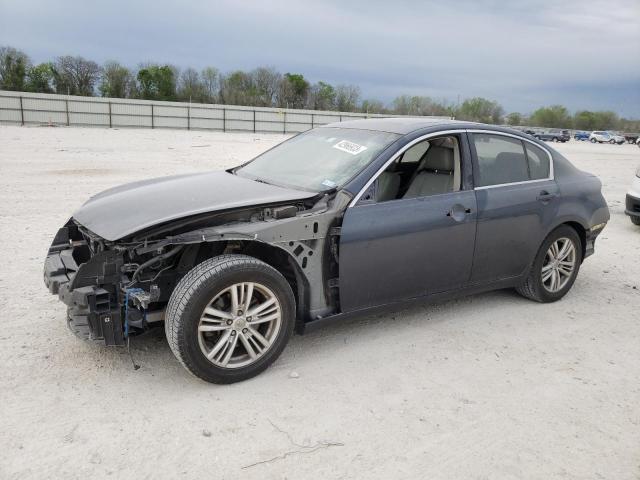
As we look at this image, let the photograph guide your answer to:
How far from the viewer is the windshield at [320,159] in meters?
4.23

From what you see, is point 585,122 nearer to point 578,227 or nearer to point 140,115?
point 140,115

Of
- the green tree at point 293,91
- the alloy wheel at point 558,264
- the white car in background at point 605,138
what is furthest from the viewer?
the green tree at point 293,91

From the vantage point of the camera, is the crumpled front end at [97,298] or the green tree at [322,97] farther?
the green tree at [322,97]

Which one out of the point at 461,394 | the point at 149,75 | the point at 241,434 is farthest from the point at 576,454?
the point at 149,75

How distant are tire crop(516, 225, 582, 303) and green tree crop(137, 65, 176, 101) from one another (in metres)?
79.3

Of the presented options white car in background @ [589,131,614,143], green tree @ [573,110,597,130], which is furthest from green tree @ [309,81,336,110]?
green tree @ [573,110,597,130]

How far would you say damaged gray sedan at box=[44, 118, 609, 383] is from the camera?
3.45 meters

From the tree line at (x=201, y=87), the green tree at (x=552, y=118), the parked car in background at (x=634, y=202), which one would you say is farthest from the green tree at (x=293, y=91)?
the parked car in background at (x=634, y=202)

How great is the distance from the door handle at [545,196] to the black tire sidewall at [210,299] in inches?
103

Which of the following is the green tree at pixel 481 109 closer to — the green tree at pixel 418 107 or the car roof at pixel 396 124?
the green tree at pixel 418 107

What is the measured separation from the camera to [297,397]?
3.52 meters

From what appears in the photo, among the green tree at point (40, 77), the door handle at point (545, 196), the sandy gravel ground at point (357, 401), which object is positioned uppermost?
the green tree at point (40, 77)

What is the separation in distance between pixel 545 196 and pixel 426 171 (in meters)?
1.15

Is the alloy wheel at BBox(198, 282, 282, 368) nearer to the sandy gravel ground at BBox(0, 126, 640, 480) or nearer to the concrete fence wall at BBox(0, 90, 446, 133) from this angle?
the sandy gravel ground at BBox(0, 126, 640, 480)
